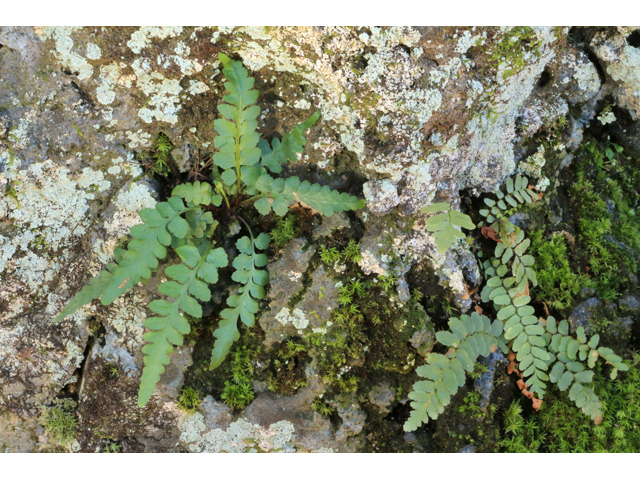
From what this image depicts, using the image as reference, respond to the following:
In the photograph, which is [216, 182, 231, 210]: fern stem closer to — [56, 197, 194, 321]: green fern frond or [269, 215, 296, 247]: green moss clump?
[56, 197, 194, 321]: green fern frond

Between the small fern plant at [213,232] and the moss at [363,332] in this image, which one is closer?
the small fern plant at [213,232]

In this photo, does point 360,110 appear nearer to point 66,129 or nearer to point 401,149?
point 401,149

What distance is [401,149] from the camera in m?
3.16

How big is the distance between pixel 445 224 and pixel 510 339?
104cm

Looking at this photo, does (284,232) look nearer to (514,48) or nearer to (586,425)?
(514,48)

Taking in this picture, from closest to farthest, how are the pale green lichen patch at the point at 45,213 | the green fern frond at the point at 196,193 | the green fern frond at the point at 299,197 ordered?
the green fern frond at the point at 299,197 → the green fern frond at the point at 196,193 → the pale green lichen patch at the point at 45,213

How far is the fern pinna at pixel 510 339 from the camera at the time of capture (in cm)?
315

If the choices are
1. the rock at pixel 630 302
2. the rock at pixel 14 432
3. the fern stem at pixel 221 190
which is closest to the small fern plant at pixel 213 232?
the fern stem at pixel 221 190

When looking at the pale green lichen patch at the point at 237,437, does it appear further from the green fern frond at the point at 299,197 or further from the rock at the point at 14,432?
the green fern frond at the point at 299,197

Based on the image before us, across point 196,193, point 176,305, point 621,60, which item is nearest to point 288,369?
point 176,305

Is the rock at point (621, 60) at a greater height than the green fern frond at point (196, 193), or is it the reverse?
the rock at point (621, 60)

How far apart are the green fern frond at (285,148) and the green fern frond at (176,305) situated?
648mm

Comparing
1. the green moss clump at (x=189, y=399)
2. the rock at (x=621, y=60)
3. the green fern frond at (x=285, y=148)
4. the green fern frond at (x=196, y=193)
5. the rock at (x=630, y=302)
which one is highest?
the rock at (x=621, y=60)

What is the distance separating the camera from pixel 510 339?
3436 mm
